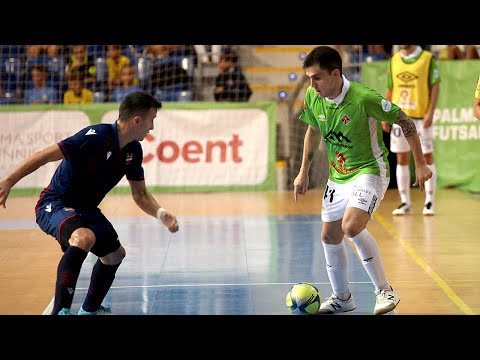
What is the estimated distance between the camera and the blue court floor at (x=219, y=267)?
328 inches

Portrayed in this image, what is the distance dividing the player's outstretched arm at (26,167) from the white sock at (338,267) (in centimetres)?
226

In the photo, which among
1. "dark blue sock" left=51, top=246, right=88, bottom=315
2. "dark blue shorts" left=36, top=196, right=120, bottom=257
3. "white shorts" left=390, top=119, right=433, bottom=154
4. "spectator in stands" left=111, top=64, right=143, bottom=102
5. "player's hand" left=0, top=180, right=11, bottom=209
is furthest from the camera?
"spectator in stands" left=111, top=64, right=143, bottom=102

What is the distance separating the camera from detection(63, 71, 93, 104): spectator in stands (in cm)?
1744

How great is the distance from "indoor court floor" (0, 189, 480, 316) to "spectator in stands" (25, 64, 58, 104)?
288 centimetres

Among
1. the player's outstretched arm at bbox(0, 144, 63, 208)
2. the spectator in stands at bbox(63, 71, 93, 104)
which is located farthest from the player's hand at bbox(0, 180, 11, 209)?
the spectator in stands at bbox(63, 71, 93, 104)

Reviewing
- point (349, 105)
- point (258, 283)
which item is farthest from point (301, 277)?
point (349, 105)

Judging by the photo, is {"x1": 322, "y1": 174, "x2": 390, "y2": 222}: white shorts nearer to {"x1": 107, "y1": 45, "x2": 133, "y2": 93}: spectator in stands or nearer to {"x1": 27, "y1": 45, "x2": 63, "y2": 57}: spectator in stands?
{"x1": 107, "y1": 45, "x2": 133, "y2": 93}: spectator in stands

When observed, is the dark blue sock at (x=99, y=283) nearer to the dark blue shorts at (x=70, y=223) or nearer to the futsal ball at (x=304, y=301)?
the dark blue shorts at (x=70, y=223)

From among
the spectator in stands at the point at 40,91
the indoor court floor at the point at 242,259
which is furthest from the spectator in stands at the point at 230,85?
the spectator in stands at the point at 40,91

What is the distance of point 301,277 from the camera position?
31.4ft

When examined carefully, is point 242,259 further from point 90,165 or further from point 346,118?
point 90,165
